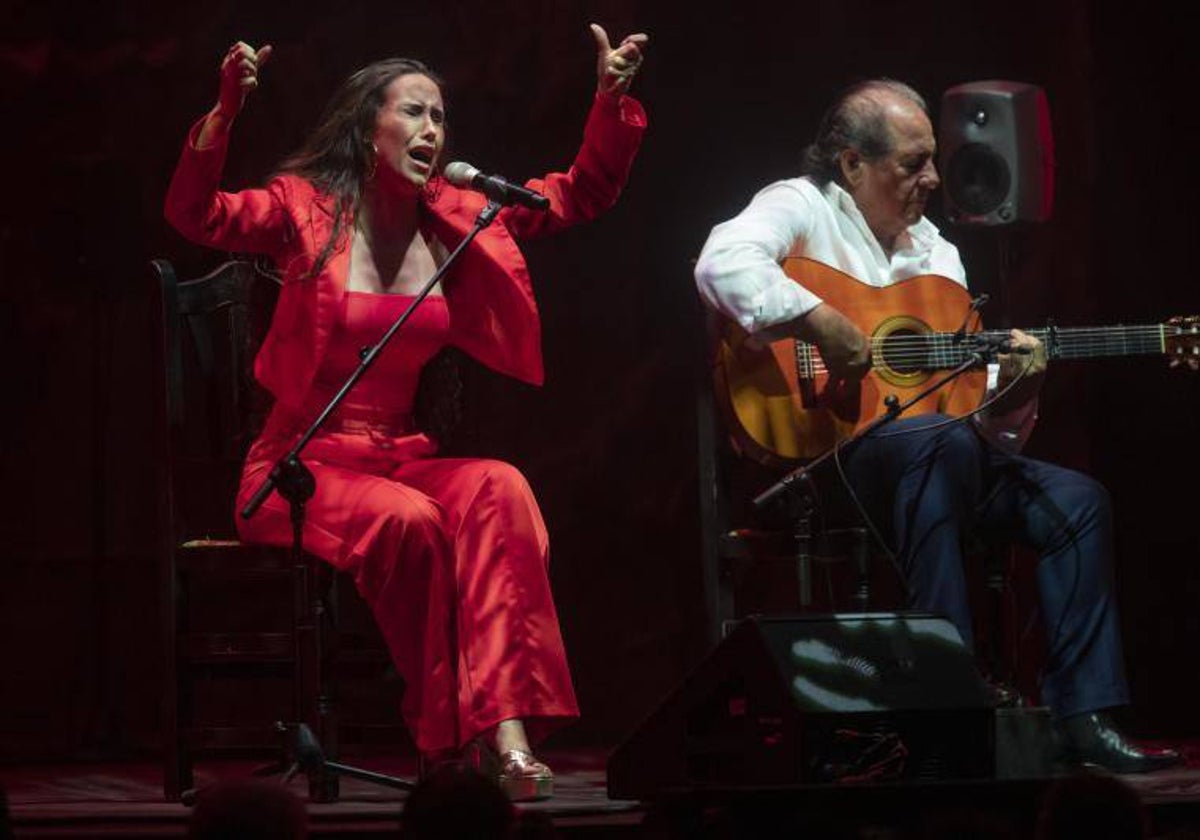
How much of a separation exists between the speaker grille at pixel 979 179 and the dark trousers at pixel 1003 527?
0.76 m

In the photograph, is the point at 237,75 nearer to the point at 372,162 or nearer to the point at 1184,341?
the point at 372,162

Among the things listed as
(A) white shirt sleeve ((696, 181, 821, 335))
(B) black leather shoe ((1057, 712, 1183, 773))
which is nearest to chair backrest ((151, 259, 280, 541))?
(A) white shirt sleeve ((696, 181, 821, 335))

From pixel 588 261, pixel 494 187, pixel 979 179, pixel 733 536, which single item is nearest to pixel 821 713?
pixel 733 536

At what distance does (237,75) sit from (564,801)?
65.5 inches

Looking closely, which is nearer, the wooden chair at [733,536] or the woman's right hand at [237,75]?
the woman's right hand at [237,75]

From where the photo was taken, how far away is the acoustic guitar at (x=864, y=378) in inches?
186

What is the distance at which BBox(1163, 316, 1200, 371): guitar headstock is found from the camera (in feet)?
15.6

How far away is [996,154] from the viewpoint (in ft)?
17.1

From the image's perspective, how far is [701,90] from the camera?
573cm

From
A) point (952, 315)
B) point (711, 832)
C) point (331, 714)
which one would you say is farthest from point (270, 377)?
point (711, 832)

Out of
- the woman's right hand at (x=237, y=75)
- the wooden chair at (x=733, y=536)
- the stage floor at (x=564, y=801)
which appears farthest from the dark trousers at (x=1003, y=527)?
the woman's right hand at (x=237, y=75)

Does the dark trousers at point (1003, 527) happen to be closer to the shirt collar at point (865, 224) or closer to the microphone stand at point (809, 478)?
the microphone stand at point (809, 478)

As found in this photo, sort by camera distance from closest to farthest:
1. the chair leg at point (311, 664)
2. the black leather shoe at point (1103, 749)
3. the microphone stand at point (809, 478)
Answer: the chair leg at point (311, 664)
the black leather shoe at point (1103, 749)
the microphone stand at point (809, 478)

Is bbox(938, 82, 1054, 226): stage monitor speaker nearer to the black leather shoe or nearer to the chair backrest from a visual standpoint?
the black leather shoe
